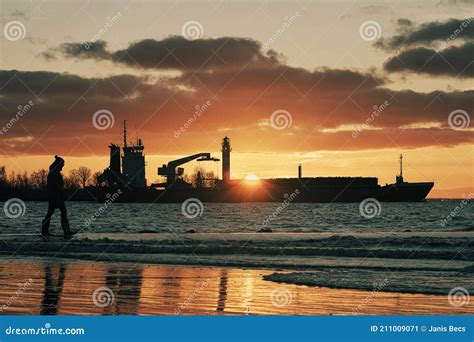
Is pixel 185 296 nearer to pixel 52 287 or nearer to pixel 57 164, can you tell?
pixel 52 287

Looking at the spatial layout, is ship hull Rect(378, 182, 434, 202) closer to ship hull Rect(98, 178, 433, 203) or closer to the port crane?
ship hull Rect(98, 178, 433, 203)

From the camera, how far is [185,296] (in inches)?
418

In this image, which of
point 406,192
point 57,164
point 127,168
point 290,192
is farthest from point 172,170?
point 57,164

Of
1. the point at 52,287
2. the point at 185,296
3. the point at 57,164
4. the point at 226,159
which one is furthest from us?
the point at 226,159

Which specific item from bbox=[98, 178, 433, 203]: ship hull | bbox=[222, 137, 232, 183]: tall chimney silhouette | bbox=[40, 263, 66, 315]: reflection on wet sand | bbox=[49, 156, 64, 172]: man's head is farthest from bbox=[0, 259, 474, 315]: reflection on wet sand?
bbox=[222, 137, 232, 183]: tall chimney silhouette

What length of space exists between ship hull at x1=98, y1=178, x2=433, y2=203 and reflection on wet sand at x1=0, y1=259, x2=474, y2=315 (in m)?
121

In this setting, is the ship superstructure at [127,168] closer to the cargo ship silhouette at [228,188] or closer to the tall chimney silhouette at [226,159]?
the cargo ship silhouette at [228,188]

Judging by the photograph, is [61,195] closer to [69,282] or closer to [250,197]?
[69,282]

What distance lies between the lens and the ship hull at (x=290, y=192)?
5507 inches

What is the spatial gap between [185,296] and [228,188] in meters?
147

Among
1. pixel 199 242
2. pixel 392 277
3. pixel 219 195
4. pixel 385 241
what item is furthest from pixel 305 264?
pixel 219 195

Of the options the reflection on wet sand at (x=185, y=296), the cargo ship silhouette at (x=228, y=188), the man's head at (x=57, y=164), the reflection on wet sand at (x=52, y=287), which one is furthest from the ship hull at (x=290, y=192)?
the reflection on wet sand at (x=185, y=296)

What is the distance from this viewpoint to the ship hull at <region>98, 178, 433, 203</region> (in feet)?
459

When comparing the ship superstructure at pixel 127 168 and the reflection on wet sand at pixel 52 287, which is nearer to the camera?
the reflection on wet sand at pixel 52 287
